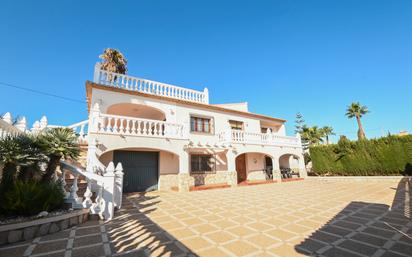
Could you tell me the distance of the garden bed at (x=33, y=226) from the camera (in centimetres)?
344

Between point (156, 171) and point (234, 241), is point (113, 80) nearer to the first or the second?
point (156, 171)

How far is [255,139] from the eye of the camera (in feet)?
48.8

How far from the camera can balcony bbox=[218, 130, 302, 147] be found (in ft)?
44.3

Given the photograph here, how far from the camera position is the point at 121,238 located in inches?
147

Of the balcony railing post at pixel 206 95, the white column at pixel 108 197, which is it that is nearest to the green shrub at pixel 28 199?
the white column at pixel 108 197

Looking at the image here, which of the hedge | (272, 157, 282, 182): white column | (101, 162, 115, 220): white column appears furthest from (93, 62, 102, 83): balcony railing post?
the hedge

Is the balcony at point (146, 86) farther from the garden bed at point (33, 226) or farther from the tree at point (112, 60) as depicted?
the garden bed at point (33, 226)

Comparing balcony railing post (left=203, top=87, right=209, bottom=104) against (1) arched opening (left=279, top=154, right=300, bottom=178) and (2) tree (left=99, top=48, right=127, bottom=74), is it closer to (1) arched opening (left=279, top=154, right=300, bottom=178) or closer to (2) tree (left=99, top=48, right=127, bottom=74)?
(2) tree (left=99, top=48, right=127, bottom=74)

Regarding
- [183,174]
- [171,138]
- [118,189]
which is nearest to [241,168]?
[183,174]

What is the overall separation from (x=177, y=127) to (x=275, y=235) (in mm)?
8114

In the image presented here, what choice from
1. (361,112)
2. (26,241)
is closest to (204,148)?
(26,241)

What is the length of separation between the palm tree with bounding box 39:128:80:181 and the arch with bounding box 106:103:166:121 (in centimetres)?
638

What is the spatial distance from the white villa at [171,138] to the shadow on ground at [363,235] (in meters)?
7.60

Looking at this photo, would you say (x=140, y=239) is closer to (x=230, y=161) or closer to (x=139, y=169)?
(x=139, y=169)
